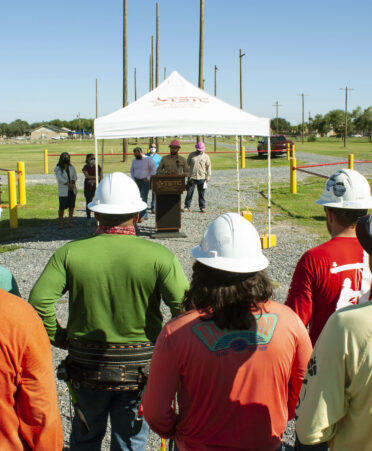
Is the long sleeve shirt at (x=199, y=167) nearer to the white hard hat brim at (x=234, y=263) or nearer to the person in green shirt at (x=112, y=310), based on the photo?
the person in green shirt at (x=112, y=310)

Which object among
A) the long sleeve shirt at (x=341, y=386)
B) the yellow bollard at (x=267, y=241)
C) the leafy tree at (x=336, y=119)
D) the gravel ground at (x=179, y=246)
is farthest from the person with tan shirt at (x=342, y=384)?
the leafy tree at (x=336, y=119)

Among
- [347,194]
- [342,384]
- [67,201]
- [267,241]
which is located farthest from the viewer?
[67,201]

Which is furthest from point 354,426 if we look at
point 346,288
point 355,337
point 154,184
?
point 154,184

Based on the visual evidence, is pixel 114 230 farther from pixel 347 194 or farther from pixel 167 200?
pixel 167 200

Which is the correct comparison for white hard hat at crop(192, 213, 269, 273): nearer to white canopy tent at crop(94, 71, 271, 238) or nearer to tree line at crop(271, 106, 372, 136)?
white canopy tent at crop(94, 71, 271, 238)

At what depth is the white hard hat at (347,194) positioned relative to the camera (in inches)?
108

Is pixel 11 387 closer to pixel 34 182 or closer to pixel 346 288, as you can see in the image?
pixel 346 288

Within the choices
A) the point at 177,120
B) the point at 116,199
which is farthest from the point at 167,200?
the point at 116,199

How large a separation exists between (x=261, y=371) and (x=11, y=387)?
92cm

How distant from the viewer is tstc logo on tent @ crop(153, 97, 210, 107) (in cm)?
995

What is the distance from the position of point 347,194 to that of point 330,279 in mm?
509

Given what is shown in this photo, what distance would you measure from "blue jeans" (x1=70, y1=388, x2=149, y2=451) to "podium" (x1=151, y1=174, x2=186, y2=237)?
26.5 feet

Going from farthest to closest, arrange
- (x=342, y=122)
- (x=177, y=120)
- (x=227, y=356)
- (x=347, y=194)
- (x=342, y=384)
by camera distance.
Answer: (x=342, y=122), (x=177, y=120), (x=347, y=194), (x=227, y=356), (x=342, y=384)

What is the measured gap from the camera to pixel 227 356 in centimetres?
179
